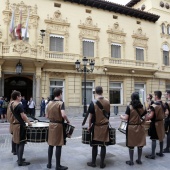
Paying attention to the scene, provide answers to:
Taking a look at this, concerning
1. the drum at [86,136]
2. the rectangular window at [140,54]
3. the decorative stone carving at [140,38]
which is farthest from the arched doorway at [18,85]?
the drum at [86,136]

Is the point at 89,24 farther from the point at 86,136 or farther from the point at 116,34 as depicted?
the point at 86,136

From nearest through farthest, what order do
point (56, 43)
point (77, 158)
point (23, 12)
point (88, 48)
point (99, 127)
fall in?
point (99, 127)
point (77, 158)
point (23, 12)
point (56, 43)
point (88, 48)

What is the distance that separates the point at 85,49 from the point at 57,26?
3786mm

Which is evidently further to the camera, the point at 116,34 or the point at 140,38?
the point at 140,38

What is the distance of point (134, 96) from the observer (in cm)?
563

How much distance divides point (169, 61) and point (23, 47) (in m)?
18.9

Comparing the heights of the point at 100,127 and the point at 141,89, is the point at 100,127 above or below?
below

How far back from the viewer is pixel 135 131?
5598mm

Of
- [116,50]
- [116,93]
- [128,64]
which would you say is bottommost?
[116,93]

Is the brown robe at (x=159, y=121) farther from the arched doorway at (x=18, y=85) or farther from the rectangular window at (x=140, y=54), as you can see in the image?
the rectangular window at (x=140, y=54)

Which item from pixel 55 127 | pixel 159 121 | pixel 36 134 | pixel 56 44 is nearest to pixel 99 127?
pixel 55 127

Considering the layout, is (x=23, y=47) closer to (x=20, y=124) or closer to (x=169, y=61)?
(x=20, y=124)

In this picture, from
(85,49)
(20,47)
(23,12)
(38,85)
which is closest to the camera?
(20,47)

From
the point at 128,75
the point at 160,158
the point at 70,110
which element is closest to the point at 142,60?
the point at 128,75
